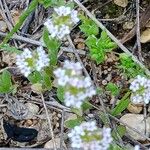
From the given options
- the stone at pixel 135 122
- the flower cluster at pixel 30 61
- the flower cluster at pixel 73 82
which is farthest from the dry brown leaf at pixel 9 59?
the flower cluster at pixel 73 82

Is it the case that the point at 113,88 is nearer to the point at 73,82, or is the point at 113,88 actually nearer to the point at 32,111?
the point at 32,111

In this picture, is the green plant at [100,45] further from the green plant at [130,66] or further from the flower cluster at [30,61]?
the flower cluster at [30,61]

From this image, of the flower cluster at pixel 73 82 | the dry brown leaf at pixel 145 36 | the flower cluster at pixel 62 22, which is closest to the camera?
the flower cluster at pixel 73 82

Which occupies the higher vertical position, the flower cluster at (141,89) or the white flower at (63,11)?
the white flower at (63,11)

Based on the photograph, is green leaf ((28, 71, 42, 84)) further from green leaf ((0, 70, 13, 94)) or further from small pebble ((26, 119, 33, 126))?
small pebble ((26, 119, 33, 126))

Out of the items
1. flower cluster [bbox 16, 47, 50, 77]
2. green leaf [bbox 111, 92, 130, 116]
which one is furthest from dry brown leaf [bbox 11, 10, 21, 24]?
green leaf [bbox 111, 92, 130, 116]

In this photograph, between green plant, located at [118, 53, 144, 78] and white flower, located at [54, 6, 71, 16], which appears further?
green plant, located at [118, 53, 144, 78]

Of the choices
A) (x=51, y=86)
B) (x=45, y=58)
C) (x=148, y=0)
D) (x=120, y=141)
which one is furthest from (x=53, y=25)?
(x=148, y=0)
